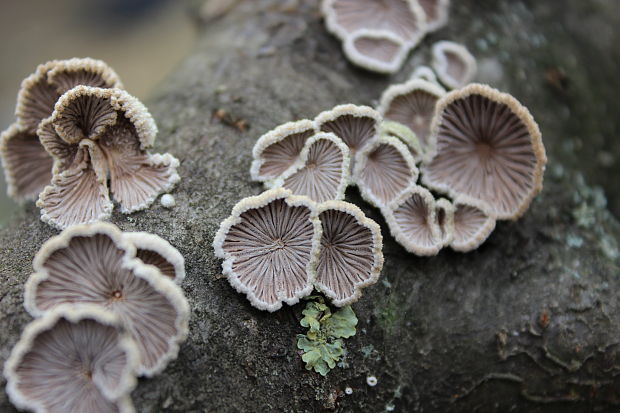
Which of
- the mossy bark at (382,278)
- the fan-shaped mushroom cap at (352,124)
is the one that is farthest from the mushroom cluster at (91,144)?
the fan-shaped mushroom cap at (352,124)

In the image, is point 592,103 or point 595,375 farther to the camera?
point 592,103

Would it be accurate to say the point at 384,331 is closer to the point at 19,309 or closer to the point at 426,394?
the point at 426,394

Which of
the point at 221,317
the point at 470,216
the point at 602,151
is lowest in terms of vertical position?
the point at 602,151

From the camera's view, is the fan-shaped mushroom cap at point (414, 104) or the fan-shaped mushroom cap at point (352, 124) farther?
the fan-shaped mushroom cap at point (414, 104)

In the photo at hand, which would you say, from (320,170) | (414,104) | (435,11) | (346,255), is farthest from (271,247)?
(435,11)

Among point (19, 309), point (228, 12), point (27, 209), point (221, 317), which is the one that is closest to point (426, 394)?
point (221, 317)

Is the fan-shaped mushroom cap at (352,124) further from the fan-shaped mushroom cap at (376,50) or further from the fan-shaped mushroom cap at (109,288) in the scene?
the fan-shaped mushroom cap at (109,288)

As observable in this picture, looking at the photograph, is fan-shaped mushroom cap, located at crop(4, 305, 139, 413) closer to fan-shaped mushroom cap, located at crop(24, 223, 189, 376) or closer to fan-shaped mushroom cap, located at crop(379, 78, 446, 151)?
fan-shaped mushroom cap, located at crop(24, 223, 189, 376)

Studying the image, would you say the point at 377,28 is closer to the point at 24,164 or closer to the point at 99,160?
the point at 99,160
